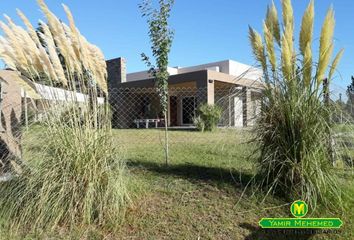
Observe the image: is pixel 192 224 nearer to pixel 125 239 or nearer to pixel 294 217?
pixel 125 239

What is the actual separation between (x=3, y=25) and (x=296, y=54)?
3.52 metres

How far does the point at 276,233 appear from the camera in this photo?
3.04 m

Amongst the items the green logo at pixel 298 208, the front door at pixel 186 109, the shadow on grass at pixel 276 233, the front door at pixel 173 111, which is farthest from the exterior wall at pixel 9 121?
the front door at pixel 173 111

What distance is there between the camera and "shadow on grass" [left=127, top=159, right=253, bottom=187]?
4027 millimetres

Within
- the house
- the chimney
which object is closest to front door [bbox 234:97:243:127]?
the house

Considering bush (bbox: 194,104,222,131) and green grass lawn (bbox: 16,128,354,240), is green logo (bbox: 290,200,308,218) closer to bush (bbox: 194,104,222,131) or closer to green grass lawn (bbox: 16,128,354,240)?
green grass lawn (bbox: 16,128,354,240)

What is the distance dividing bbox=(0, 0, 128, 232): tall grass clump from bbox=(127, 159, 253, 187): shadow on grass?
99 centimetres

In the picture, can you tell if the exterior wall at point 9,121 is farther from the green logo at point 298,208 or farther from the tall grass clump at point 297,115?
the green logo at point 298,208

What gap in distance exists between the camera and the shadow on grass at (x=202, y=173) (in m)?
4.03

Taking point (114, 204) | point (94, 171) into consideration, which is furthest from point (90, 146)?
point (114, 204)

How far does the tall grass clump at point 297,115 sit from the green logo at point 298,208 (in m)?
0.07

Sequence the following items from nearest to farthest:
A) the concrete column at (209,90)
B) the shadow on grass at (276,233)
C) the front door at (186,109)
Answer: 1. the shadow on grass at (276,233)
2. the concrete column at (209,90)
3. the front door at (186,109)

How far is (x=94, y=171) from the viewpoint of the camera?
3.18 meters

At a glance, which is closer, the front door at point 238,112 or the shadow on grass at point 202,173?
the front door at point 238,112
